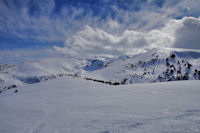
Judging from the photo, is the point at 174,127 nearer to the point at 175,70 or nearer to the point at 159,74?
the point at 159,74

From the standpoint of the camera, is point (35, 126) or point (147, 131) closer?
point (147, 131)

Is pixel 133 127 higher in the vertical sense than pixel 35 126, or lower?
higher

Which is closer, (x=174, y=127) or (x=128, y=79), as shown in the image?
(x=174, y=127)

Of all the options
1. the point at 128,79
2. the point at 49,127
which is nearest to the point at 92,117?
the point at 49,127

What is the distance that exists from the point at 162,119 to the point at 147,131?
144 centimetres

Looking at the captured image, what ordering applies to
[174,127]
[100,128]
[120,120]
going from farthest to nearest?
[120,120]
[100,128]
[174,127]

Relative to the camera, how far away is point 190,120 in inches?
196

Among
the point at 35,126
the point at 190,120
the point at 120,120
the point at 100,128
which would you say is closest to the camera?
the point at 190,120

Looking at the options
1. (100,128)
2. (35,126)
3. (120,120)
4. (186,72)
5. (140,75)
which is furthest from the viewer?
(140,75)

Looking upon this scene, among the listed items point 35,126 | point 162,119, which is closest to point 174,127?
point 162,119

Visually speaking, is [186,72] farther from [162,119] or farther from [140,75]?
[162,119]

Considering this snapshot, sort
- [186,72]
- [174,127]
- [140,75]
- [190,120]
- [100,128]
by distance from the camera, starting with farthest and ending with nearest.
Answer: [140,75] < [186,72] < [100,128] < [190,120] < [174,127]

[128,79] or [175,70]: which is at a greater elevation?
[175,70]

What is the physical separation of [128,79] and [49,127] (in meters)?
187
